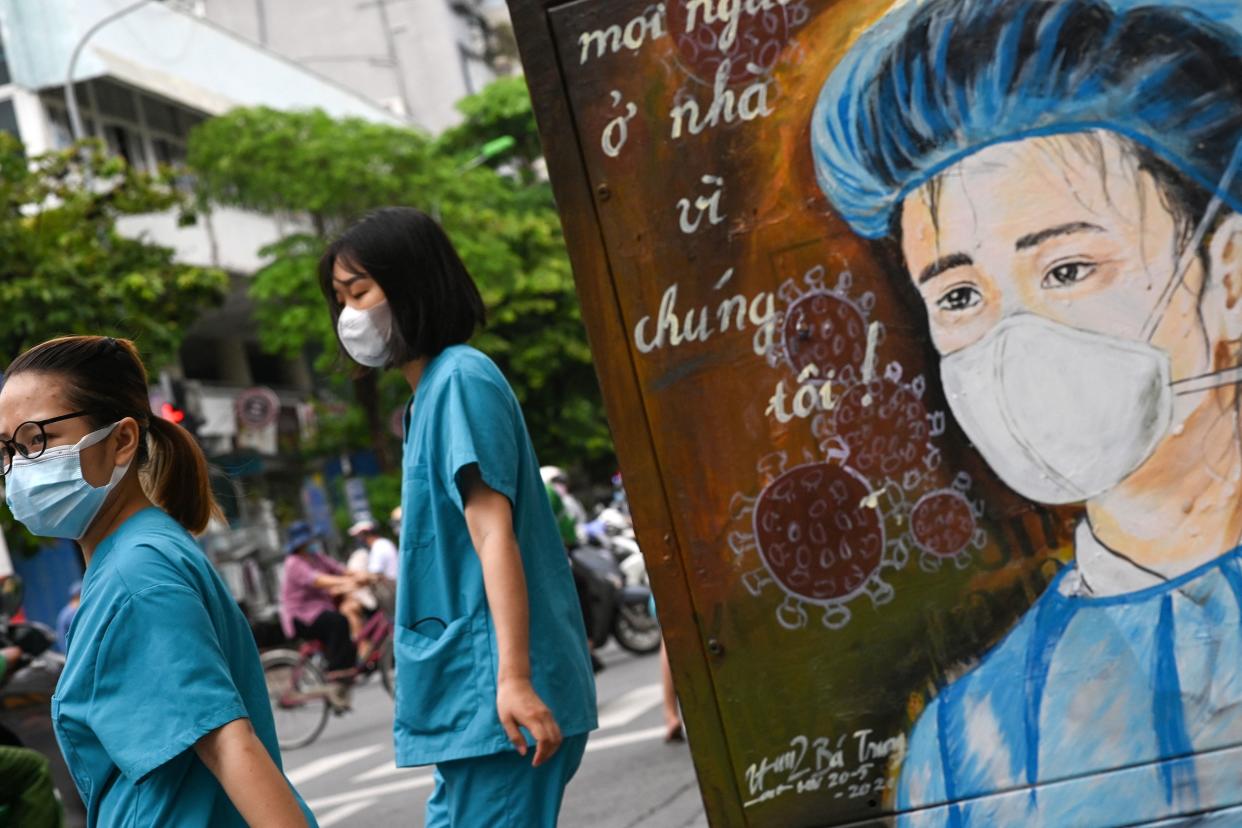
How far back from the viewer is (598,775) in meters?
8.59

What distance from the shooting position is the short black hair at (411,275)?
365 cm

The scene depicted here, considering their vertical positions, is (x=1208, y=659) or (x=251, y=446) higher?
(x=251, y=446)

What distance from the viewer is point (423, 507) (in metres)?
3.49

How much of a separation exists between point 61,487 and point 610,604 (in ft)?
35.6

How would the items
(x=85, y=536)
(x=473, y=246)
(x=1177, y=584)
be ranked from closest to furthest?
(x=85, y=536), (x=1177, y=584), (x=473, y=246)

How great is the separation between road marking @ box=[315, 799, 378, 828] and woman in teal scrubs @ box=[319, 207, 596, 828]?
5476 millimetres

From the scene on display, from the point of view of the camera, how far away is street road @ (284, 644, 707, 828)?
24.2 feet

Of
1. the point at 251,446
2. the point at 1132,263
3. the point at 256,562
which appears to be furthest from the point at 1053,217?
the point at 251,446

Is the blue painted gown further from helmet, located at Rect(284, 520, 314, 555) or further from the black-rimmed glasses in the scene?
helmet, located at Rect(284, 520, 314, 555)

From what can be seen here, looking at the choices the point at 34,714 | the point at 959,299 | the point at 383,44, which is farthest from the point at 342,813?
the point at 383,44

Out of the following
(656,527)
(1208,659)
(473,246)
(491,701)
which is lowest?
(1208,659)

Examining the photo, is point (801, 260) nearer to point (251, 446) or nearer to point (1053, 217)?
point (1053, 217)

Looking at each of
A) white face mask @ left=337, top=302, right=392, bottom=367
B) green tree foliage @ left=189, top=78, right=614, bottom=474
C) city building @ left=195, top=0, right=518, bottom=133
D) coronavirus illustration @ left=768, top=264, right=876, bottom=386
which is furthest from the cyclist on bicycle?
A: city building @ left=195, top=0, right=518, bottom=133

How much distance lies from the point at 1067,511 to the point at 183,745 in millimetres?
1598
